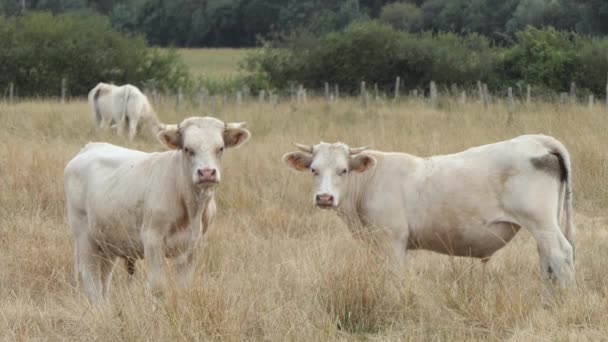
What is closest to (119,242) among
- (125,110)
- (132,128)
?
(132,128)

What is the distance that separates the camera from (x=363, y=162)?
8242mm

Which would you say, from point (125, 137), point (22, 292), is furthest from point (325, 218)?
point (125, 137)

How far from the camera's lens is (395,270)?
24.7 ft

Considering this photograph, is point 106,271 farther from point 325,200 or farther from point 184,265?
point 325,200

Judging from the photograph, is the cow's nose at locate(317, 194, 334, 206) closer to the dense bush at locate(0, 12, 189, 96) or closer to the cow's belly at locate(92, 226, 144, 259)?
the cow's belly at locate(92, 226, 144, 259)

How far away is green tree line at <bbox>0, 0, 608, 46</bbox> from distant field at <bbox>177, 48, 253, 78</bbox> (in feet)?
8.89

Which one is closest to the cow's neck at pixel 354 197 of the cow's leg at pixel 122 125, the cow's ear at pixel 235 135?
the cow's ear at pixel 235 135

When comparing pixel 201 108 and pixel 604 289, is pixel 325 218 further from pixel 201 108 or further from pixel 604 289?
pixel 201 108

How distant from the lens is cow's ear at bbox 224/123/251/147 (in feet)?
24.6

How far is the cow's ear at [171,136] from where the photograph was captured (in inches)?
293

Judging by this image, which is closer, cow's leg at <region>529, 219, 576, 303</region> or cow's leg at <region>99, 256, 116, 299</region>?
cow's leg at <region>529, 219, 576, 303</region>

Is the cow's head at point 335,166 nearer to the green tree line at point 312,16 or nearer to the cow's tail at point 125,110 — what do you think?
the cow's tail at point 125,110

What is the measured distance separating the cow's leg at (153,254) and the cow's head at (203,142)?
52cm

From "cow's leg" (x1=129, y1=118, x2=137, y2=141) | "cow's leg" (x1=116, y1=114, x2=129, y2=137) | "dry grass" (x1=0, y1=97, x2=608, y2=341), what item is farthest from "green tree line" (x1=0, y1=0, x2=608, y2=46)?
"dry grass" (x1=0, y1=97, x2=608, y2=341)
